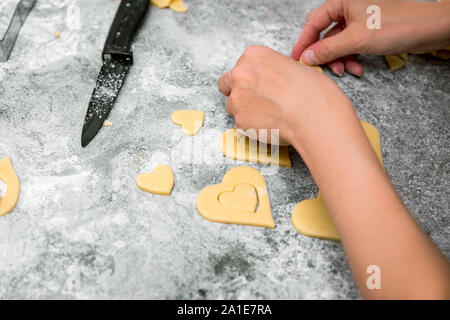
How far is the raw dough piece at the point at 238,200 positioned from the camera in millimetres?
875

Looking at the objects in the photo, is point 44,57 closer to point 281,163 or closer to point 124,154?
point 124,154

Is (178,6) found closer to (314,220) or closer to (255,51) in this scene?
(255,51)

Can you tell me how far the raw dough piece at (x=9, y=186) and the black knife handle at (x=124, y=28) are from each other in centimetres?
39

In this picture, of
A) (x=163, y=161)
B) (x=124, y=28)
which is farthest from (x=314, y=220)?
(x=124, y=28)

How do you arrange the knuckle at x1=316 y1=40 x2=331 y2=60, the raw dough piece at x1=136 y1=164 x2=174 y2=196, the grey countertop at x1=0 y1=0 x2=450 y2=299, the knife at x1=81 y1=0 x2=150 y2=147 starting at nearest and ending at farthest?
the grey countertop at x1=0 y1=0 x2=450 y2=299 < the raw dough piece at x1=136 y1=164 x2=174 y2=196 < the knife at x1=81 y1=0 x2=150 y2=147 < the knuckle at x1=316 y1=40 x2=331 y2=60

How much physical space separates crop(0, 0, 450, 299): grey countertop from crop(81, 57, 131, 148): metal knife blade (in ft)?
0.08

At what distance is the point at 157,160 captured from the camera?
3.21 feet

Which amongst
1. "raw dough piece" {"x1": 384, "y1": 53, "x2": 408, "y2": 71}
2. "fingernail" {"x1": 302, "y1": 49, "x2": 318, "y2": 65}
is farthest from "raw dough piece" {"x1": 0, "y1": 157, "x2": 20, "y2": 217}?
"raw dough piece" {"x1": 384, "y1": 53, "x2": 408, "y2": 71}

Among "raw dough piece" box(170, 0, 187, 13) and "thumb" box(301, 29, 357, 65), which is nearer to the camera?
"thumb" box(301, 29, 357, 65)

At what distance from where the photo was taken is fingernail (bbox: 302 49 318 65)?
1.16 metres

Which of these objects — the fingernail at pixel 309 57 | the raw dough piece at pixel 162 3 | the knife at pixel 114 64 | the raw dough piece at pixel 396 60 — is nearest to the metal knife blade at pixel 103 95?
the knife at pixel 114 64

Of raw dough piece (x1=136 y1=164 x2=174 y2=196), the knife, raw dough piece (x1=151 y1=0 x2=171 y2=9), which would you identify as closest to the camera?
raw dough piece (x1=136 y1=164 x2=174 y2=196)

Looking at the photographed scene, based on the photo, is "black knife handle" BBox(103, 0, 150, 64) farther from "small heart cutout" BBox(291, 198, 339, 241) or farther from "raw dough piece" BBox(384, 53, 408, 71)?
"raw dough piece" BBox(384, 53, 408, 71)
